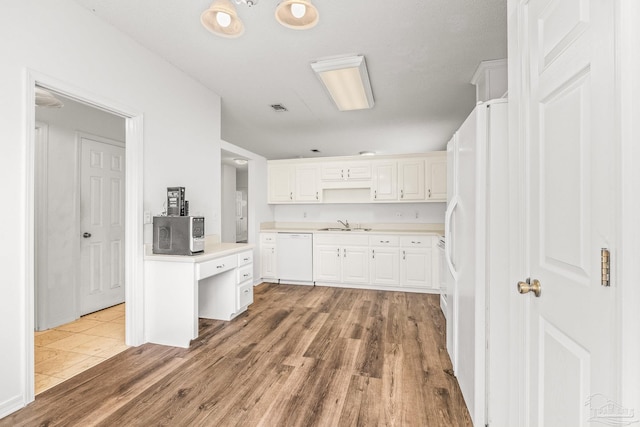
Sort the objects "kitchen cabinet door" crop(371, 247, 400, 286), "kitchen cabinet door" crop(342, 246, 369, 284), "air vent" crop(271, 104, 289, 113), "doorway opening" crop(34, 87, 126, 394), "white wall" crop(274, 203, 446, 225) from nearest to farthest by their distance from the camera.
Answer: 1. "doorway opening" crop(34, 87, 126, 394)
2. "air vent" crop(271, 104, 289, 113)
3. "kitchen cabinet door" crop(371, 247, 400, 286)
4. "kitchen cabinet door" crop(342, 246, 369, 284)
5. "white wall" crop(274, 203, 446, 225)

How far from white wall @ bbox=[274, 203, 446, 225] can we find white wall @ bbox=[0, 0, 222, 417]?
2.99 meters

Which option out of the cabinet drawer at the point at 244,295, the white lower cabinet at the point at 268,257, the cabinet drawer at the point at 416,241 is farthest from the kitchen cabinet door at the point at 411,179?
the cabinet drawer at the point at 244,295

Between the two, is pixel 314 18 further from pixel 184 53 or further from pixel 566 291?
pixel 566 291

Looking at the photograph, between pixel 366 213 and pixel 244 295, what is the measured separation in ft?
9.48

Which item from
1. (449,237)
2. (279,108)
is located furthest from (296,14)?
(279,108)

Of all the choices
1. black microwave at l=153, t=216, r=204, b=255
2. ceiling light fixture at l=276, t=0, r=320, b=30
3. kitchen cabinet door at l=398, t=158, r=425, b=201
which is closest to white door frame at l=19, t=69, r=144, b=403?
black microwave at l=153, t=216, r=204, b=255

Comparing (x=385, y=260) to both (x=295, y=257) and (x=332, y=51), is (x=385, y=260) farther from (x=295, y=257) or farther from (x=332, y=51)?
(x=332, y=51)

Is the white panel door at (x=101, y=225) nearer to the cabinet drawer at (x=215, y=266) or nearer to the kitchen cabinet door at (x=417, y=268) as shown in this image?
the cabinet drawer at (x=215, y=266)

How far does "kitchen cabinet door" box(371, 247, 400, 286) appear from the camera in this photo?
4531 mm

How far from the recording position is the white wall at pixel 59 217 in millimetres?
2973

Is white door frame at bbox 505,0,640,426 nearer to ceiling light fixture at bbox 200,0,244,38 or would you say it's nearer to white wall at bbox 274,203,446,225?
ceiling light fixture at bbox 200,0,244,38

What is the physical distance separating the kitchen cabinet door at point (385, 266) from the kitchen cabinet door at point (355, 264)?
0.11m

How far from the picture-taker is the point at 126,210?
2.47 metres


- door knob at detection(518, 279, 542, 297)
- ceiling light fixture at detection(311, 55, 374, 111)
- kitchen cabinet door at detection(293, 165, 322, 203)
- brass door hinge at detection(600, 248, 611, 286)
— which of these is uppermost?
ceiling light fixture at detection(311, 55, 374, 111)
